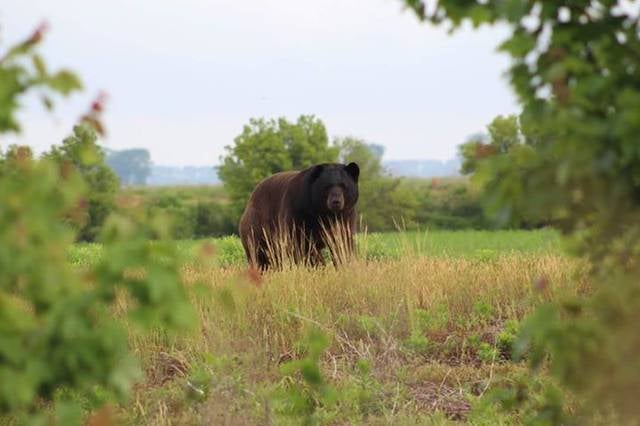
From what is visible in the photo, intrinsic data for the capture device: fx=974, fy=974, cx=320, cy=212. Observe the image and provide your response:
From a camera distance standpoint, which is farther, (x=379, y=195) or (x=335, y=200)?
(x=379, y=195)

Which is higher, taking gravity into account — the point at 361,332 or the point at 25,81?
the point at 25,81

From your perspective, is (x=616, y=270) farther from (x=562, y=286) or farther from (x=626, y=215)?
(x=562, y=286)

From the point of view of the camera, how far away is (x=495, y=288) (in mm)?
9062

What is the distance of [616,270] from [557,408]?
62 cm

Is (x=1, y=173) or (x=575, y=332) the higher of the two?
(x=1, y=173)

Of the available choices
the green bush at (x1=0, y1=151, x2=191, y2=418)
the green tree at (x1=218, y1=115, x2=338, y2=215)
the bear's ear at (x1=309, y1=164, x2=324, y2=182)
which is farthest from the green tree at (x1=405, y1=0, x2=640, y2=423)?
the green tree at (x1=218, y1=115, x2=338, y2=215)

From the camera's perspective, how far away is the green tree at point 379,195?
175 ft

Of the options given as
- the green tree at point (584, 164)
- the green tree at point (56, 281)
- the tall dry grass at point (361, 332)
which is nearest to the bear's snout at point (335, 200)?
the tall dry grass at point (361, 332)

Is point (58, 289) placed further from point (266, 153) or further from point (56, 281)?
point (266, 153)

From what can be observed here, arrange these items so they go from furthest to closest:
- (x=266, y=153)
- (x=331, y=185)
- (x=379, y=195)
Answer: (x=379, y=195) < (x=266, y=153) < (x=331, y=185)

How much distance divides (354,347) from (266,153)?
4038 centimetres

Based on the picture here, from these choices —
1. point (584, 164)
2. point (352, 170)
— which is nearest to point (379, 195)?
point (352, 170)

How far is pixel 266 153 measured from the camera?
1853 inches

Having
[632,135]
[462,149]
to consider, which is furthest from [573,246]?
[462,149]
